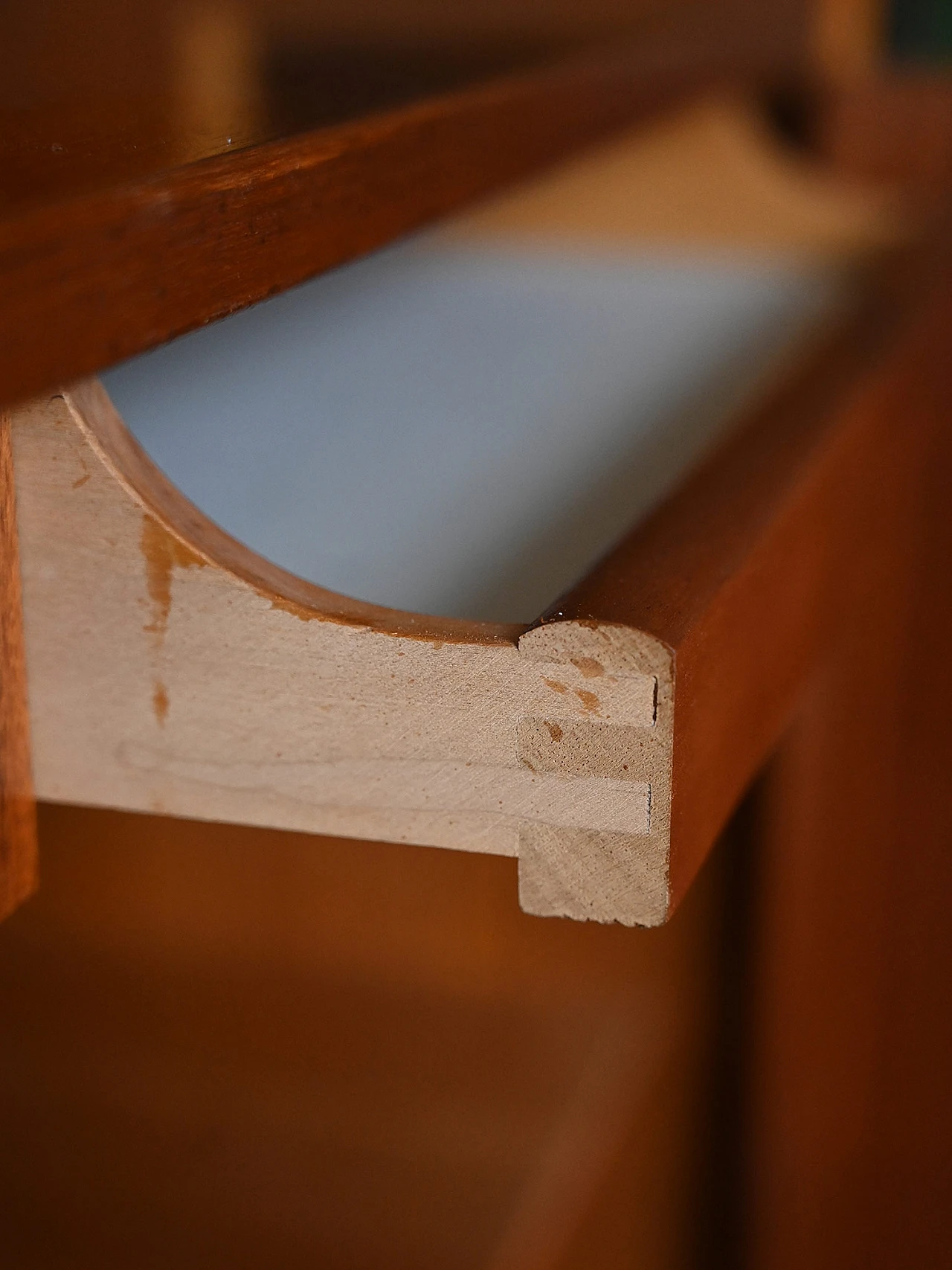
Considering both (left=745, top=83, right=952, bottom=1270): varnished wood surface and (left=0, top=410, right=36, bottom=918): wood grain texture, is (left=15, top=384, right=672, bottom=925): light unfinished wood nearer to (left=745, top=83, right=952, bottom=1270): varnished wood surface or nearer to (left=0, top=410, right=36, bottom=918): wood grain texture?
(left=0, top=410, right=36, bottom=918): wood grain texture

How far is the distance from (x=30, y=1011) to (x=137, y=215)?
2.08ft

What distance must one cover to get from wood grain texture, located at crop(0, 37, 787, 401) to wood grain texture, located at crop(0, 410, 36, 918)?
115 millimetres

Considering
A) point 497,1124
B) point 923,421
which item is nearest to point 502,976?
point 497,1124

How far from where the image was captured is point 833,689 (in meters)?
0.85

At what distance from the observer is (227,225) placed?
0.38m

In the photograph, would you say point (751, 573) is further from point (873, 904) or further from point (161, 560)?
point (873, 904)

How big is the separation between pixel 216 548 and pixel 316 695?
5 centimetres

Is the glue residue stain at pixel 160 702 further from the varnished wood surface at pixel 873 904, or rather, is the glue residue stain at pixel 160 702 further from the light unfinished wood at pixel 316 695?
the varnished wood surface at pixel 873 904

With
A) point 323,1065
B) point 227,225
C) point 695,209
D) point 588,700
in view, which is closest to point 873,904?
point 323,1065

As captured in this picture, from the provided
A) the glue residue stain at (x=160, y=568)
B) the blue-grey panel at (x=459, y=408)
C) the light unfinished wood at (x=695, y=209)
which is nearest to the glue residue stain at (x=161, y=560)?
the glue residue stain at (x=160, y=568)

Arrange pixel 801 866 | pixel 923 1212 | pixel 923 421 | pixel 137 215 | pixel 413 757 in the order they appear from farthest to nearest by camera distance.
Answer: pixel 923 1212
pixel 923 421
pixel 801 866
pixel 413 757
pixel 137 215

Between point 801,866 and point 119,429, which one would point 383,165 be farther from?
point 801,866

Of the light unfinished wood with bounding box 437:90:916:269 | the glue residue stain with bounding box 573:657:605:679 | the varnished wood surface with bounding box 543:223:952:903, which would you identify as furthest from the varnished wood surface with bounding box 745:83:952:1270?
the glue residue stain with bounding box 573:657:605:679

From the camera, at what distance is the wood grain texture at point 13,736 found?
461mm
